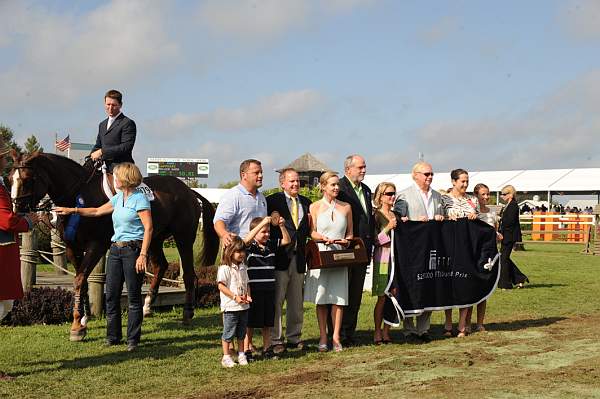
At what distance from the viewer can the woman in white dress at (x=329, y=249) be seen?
7939mm

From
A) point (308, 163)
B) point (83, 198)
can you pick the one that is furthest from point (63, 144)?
point (83, 198)

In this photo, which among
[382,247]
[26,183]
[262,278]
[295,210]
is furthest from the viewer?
[382,247]

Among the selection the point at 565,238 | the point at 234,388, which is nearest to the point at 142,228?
the point at 234,388

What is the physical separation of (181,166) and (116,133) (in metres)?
90.6

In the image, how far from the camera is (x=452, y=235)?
9.17 metres

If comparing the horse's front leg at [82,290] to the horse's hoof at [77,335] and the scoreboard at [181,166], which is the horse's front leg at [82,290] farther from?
the scoreboard at [181,166]

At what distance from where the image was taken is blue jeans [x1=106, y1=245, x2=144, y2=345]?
7969 millimetres

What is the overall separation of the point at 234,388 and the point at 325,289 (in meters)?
2.08

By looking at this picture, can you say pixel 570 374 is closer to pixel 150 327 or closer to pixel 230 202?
pixel 230 202

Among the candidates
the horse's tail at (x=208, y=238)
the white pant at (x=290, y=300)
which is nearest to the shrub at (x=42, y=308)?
the horse's tail at (x=208, y=238)

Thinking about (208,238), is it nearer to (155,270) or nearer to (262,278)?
(155,270)

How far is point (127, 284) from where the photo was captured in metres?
8.03

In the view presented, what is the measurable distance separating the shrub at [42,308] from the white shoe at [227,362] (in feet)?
13.5

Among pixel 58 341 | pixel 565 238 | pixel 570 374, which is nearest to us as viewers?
pixel 570 374
